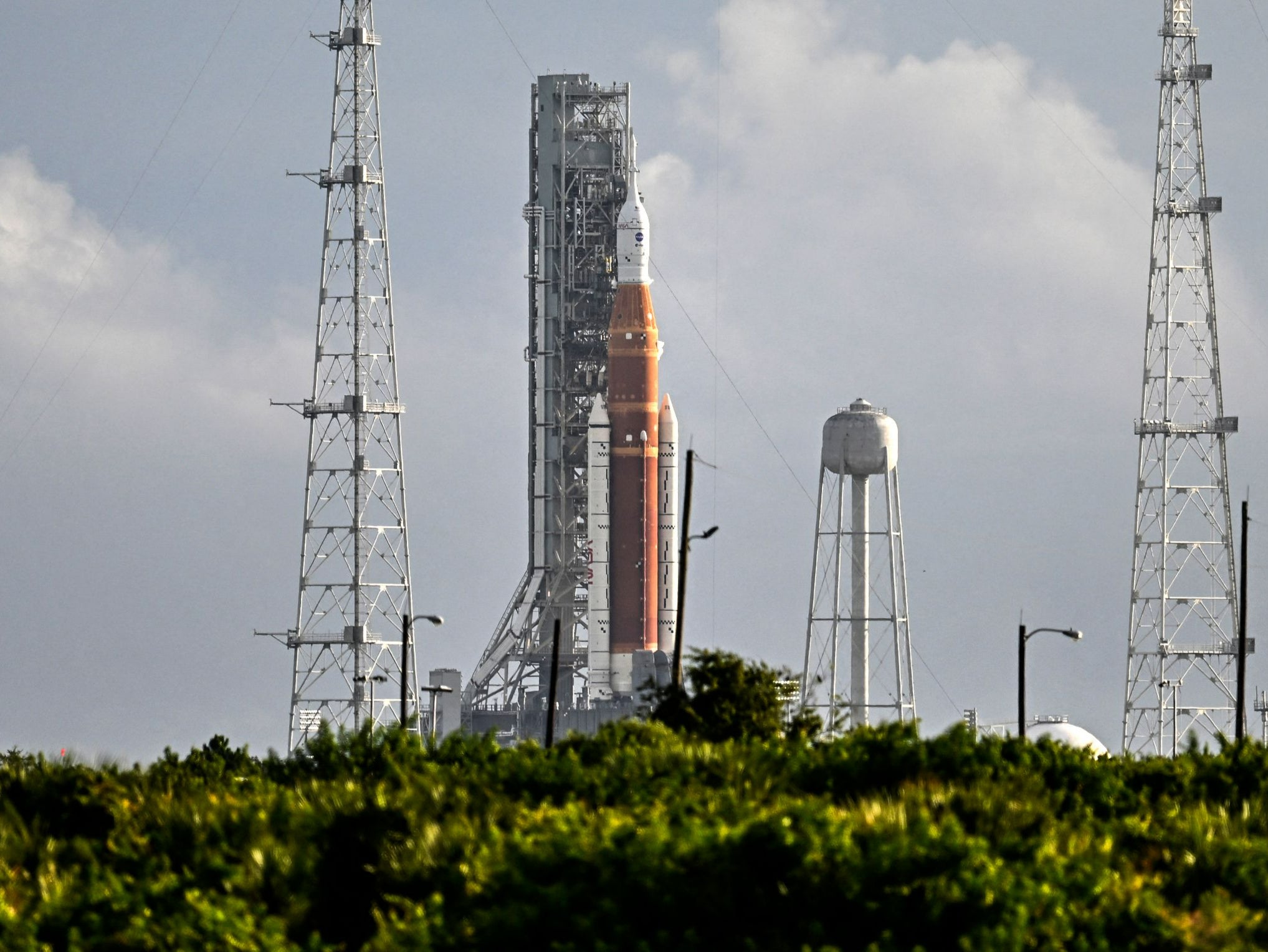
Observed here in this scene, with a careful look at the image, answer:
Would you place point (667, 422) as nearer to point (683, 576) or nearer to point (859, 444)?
point (859, 444)

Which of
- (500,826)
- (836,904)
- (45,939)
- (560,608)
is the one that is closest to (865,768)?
(500,826)

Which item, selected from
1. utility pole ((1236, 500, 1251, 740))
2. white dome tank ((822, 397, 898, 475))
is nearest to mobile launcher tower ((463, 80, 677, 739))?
white dome tank ((822, 397, 898, 475))

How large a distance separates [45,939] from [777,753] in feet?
38.2

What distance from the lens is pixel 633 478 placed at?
10238 cm

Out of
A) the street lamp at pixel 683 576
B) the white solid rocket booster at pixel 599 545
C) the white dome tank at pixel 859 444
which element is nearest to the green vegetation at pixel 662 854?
the street lamp at pixel 683 576

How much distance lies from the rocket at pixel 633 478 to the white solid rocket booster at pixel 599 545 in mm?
39

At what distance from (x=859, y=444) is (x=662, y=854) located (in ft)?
222

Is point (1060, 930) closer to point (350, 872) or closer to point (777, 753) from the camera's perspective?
point (350, 872)

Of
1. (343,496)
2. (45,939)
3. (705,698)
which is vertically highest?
(343,496)

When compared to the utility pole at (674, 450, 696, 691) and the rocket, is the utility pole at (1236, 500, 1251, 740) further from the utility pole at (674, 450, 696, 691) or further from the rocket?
the rocket

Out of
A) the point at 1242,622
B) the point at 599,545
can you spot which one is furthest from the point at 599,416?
the point at 1242,622

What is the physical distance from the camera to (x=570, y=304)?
10706 centimetres

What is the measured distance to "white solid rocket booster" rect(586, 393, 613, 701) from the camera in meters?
102

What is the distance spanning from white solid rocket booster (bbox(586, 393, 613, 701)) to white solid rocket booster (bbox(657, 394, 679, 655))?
7.78ft
